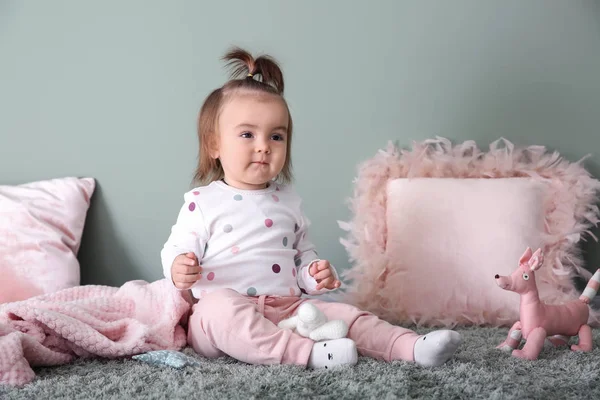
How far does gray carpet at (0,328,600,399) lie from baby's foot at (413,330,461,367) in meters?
0.02

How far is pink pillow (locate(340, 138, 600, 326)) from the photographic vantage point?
5.22 ft

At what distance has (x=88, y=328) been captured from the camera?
48.0 inches

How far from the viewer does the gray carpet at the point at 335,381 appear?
0.95 meters

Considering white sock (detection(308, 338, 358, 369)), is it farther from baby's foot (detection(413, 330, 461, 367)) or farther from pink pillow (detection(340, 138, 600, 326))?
pink pillow (detection(340, 138, 600, 326))

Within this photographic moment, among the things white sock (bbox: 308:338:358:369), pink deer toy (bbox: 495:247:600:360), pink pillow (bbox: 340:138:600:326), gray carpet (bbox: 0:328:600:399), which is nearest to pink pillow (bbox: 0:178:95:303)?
gray carpet (bbox: 0:328:600:399)

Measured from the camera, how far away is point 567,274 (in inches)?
64.0

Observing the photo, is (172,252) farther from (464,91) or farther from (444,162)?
(464,91)

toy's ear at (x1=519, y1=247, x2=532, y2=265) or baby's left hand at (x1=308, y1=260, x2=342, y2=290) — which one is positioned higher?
toy's ear at (x1=519, y1=247, x2=532, y2=265)

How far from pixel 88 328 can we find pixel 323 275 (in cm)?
45

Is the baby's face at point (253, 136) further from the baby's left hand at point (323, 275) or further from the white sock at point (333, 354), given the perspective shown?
the white sock at point (333, 354)

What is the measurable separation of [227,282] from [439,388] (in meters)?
0.53

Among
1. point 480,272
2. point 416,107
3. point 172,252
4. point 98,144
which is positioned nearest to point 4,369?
point 172,252

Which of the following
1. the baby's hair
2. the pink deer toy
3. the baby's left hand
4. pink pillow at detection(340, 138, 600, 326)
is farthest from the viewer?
pink pillow at detection(340, 138, 600, 326)

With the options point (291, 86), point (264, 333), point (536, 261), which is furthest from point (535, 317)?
point (291, 86)
